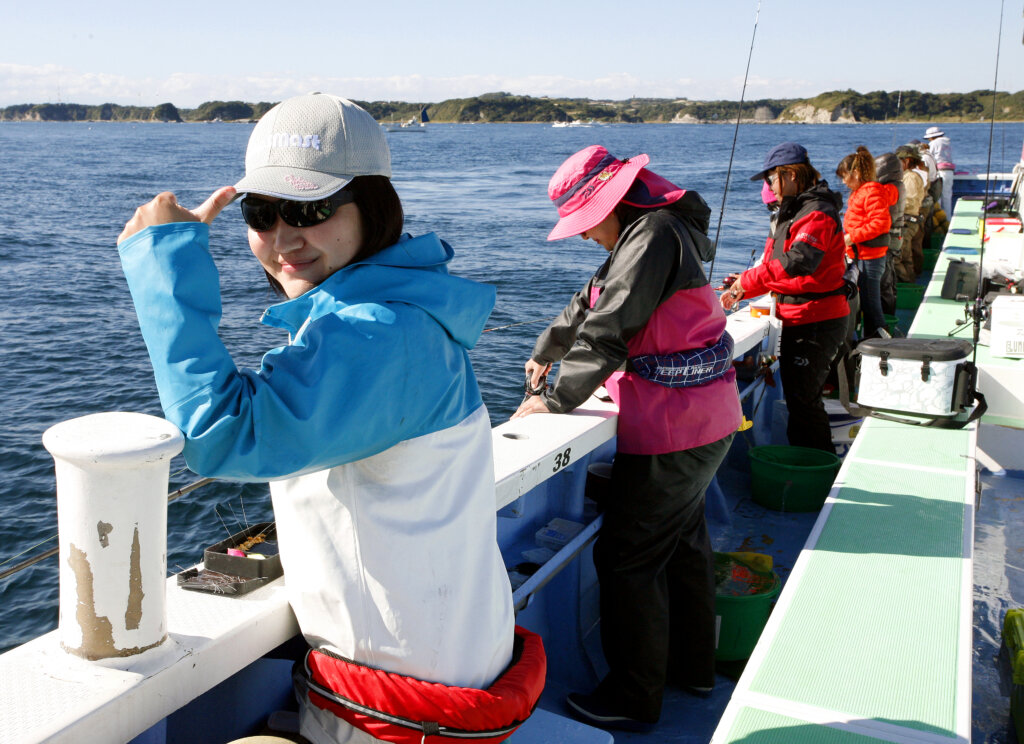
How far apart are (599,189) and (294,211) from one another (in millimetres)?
1508

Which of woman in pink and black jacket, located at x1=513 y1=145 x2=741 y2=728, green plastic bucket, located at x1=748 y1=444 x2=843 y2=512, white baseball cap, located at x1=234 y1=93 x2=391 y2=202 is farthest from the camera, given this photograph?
green plastic bucket, located at x1=748 y1=444 x2=843 y2=512

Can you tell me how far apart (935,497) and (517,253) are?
1886 centimetres

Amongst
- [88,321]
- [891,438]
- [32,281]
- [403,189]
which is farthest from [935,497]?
[403,189]

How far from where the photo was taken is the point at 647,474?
8.88 feet

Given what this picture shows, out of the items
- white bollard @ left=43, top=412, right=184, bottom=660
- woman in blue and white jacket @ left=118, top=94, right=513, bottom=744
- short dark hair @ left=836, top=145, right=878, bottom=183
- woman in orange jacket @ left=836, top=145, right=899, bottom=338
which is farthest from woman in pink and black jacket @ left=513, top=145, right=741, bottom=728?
short dark hair @ left=836, top=145, right=878, bottom=183

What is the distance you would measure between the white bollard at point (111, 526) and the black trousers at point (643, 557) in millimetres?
1566

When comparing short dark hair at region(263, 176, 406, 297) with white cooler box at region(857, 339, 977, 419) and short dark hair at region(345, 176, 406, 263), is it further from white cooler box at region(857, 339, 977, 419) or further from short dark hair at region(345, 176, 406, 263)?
white cooler box at region(857, 339, 977, 419)

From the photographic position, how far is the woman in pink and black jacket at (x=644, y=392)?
8.56ft

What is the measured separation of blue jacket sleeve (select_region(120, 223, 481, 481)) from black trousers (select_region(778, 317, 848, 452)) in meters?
3.78

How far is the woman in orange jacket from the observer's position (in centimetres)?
651

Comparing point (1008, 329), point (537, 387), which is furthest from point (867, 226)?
point (537, 387)

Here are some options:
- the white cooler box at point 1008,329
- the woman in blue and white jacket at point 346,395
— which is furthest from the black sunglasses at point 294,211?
the white cooler box at point 1008,329

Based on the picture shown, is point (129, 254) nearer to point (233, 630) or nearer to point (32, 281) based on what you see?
point (233, 630)

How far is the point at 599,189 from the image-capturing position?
8.83ft
